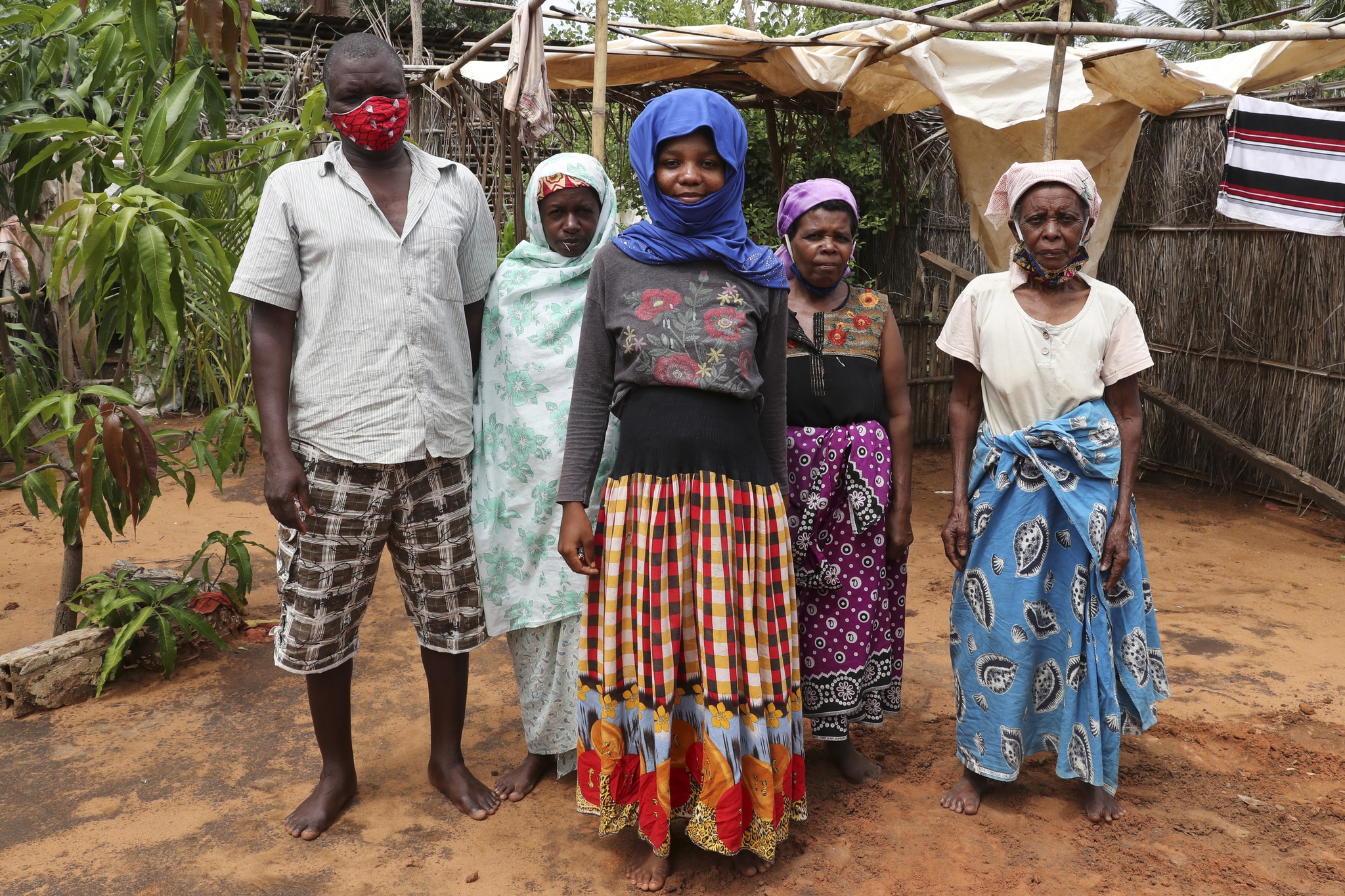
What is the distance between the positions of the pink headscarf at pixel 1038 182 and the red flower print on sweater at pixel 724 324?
2.65 ft

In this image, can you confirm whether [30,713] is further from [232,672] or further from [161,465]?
[161,465]

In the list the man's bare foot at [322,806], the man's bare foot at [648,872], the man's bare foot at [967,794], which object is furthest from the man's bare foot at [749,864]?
the man's bare foot at [322,806]

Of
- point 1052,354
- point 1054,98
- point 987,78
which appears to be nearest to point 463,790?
point 1052,354

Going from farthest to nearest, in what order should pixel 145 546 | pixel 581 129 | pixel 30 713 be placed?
pixel 581 129 → pixel 145 546 → pixel 30 713

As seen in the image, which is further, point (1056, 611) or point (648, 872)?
point (1056, 611)

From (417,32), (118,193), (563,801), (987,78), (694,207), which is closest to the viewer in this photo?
(694,207)

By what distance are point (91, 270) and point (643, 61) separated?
3.36m

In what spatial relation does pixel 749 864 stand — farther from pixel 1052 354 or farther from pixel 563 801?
pixel 1052 354

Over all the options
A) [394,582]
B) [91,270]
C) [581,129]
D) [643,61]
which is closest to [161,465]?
[91,270]

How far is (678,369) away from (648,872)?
3.92 feet

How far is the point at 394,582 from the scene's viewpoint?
15.2 ft

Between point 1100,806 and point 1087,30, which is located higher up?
point 1087,30

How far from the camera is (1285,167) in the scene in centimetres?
482

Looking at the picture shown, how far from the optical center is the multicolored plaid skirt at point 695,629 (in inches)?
85.8
